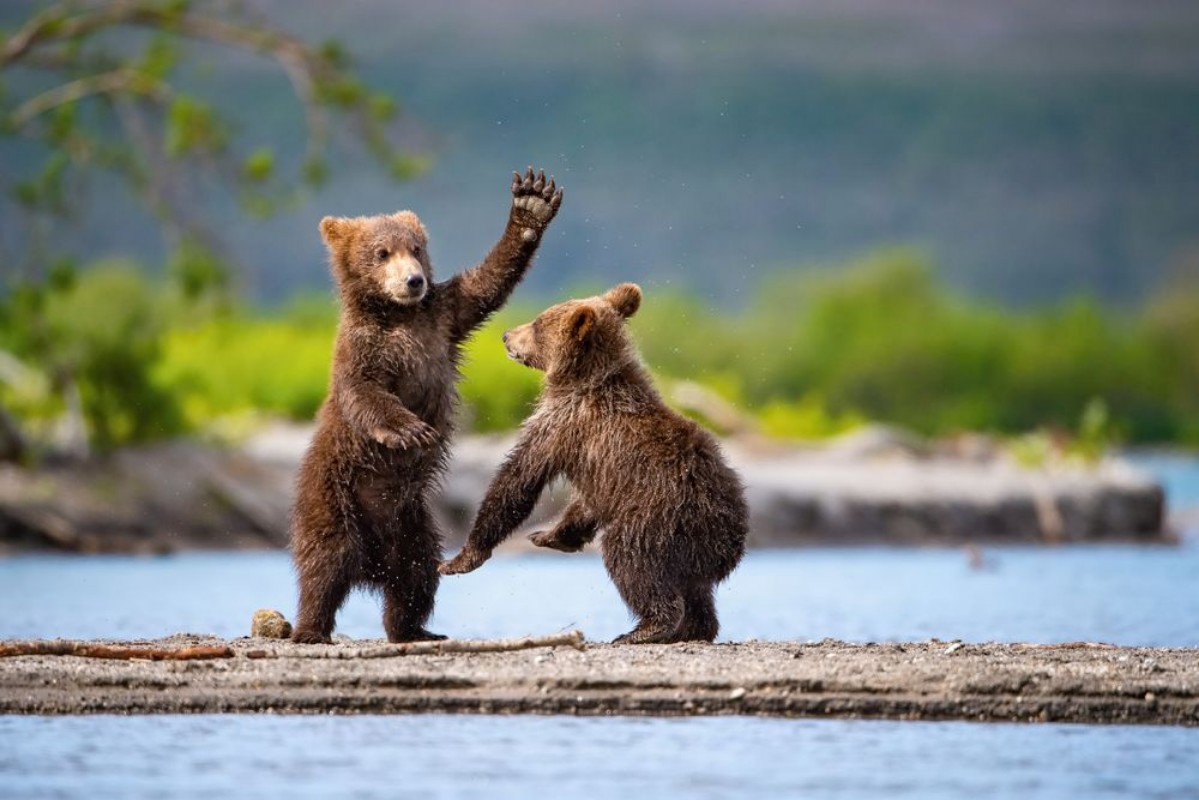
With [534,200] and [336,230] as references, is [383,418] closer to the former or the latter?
[336,230]

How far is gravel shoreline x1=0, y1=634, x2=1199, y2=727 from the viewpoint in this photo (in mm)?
7602

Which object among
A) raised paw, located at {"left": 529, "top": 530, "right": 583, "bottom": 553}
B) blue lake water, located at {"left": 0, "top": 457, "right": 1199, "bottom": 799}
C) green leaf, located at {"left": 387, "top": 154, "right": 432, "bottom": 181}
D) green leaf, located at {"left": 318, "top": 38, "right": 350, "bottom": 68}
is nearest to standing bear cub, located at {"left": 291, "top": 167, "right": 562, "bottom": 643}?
raised paw, located at {"left": 529, "top": 530, "right": 583, "bottom": 553}

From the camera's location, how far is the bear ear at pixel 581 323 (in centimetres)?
909

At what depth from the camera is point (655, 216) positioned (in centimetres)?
9362

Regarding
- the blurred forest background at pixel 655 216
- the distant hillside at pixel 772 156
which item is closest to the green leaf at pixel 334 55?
the blurred forest background at pixel 655 216

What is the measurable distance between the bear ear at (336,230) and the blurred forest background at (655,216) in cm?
1002

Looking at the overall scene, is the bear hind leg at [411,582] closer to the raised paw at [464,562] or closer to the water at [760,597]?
the raised paw at [464,562]

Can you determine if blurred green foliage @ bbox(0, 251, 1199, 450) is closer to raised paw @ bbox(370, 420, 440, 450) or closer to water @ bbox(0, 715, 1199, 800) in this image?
raised paw @ bbox(370, 420, 440, 450)

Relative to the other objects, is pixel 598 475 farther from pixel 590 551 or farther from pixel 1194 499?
pixel 1194 499

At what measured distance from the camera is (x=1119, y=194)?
92750 millimetres

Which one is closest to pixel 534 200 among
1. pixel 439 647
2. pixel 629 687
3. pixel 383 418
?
pixel 383 418

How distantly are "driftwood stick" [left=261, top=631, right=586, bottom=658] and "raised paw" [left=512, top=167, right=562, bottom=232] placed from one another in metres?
1.88

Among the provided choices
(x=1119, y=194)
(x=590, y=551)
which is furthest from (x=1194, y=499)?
(x=1119, y=194)

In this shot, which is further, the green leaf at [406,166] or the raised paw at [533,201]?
the green leaf at [406,166]
